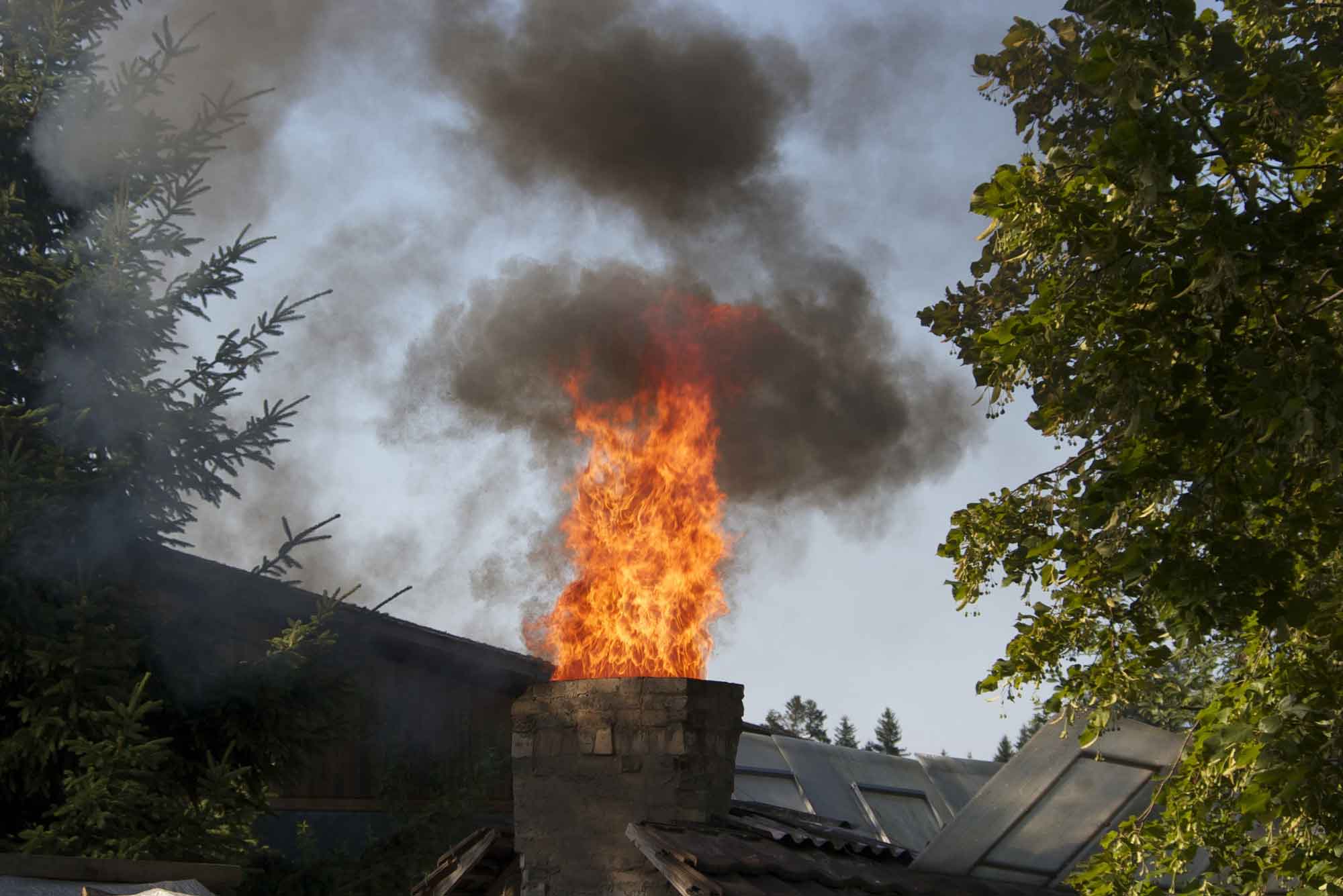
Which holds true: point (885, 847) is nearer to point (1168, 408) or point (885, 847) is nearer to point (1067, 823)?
point (1067, 823)

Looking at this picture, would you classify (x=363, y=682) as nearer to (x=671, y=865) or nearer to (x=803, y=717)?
(x=671, y=865)

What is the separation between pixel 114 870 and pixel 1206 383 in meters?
5.76

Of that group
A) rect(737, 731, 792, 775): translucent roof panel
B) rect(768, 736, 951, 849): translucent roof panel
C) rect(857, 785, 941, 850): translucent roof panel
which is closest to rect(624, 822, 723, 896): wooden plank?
rect(737, 731, 792, 775): translucent roof panel

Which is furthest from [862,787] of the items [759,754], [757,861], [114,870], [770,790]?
[114,870]

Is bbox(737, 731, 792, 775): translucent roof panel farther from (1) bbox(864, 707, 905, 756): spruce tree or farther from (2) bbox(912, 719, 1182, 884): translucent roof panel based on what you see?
(1) bbox(864, 707, 905, 756): spruce tree

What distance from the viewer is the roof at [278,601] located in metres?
10.2

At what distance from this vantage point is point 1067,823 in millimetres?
10750

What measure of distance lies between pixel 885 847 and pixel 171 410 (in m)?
6.39

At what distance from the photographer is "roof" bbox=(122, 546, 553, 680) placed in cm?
1018

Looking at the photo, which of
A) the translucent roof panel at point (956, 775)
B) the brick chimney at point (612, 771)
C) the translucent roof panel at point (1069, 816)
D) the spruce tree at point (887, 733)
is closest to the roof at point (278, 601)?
the brick chimney at point (612, 771)

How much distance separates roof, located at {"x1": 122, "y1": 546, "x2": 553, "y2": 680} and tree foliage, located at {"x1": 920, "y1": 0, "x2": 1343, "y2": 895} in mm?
6144

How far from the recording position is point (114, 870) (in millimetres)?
6508

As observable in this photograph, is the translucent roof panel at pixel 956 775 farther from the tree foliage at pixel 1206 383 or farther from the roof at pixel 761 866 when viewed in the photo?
the tree foliage at pixel 1206 383

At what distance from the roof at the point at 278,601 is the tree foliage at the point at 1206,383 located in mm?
6144
